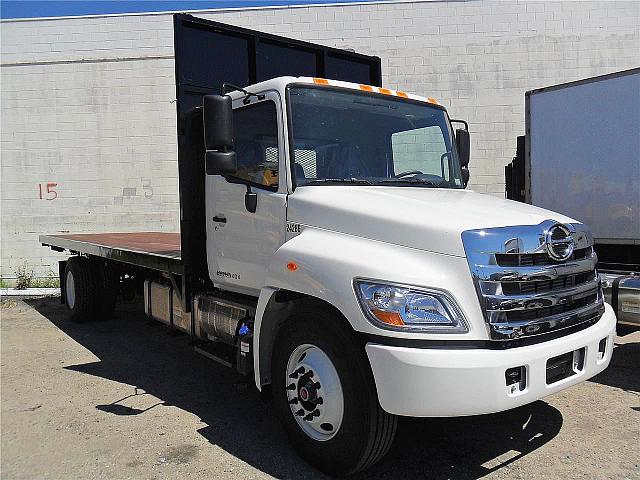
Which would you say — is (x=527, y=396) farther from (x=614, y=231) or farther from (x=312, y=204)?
(x=614, y=231)

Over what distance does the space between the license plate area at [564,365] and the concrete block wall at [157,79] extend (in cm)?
885

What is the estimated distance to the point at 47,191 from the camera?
12500 mm

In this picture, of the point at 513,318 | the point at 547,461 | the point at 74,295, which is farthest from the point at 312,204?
the point at 74,295

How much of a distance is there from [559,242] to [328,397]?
64.8 inches

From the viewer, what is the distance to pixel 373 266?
10.2ft

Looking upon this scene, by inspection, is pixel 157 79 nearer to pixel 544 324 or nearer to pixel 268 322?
pixel 268 322

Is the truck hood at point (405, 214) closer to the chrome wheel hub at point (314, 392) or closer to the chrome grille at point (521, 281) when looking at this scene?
the chrome grille at point (521, 281)

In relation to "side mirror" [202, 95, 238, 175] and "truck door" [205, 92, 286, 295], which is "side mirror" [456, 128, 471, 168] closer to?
"truck door" [205, 92, 286, 295]

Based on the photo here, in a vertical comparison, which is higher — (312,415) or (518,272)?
(518,272)

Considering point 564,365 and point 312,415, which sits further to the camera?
point 312,415

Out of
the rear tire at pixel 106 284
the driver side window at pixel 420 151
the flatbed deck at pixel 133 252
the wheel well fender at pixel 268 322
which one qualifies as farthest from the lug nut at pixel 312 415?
the rear tire at pixel 106 284

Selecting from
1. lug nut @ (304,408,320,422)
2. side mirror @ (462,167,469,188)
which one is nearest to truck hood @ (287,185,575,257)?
side mirror @ (462,167,469,188)

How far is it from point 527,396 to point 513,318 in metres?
0.42

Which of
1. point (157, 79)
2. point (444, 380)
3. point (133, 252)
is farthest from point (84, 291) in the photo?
point (444, 380)
